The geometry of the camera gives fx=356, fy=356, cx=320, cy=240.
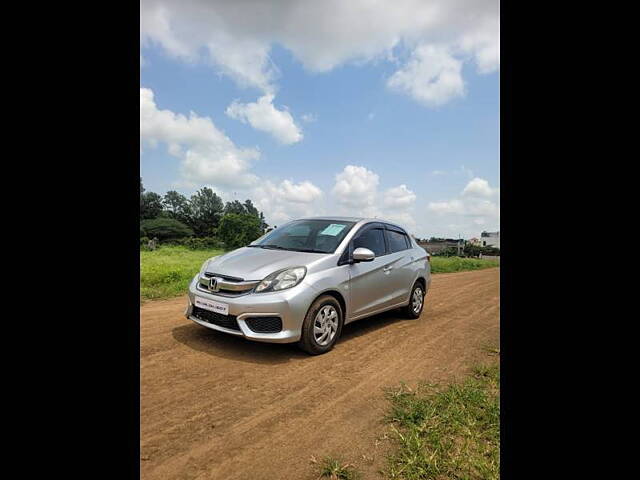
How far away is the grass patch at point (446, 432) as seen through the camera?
2.02 m

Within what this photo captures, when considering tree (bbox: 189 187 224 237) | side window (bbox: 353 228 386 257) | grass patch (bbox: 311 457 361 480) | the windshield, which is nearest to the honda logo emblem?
the windshield

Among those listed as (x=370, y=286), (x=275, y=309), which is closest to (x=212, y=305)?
(x=275, y=309)

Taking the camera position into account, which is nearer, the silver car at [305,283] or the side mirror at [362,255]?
the silver car at [305,283]

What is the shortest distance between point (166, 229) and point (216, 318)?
4770cm

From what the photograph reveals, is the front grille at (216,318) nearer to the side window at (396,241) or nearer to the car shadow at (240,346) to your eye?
the car shadow at (240,346)

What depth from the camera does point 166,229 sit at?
1869 inches

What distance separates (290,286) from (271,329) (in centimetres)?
48

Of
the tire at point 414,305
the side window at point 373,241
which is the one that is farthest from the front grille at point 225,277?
the tire at point 414,305

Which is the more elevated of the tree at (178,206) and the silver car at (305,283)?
the tree at (178,206)

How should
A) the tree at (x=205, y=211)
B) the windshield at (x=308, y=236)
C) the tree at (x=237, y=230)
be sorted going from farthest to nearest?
the tree at (x=205, y=211), the tree at (x=237, y=230), the windshield at (x=308, y=236)

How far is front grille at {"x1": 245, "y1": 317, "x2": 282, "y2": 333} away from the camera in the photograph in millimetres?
3682

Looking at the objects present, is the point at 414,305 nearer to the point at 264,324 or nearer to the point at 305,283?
the point at 305,283
